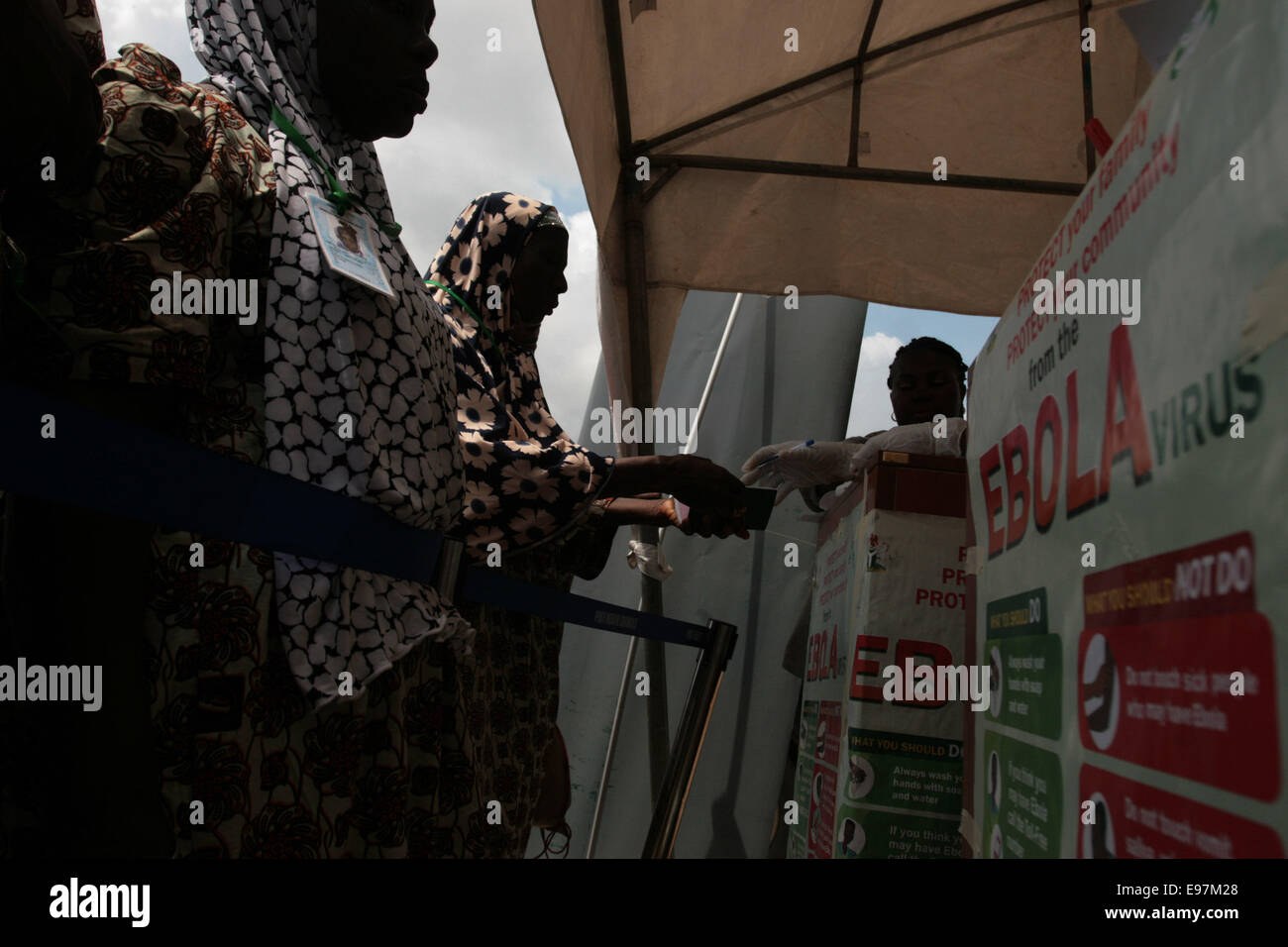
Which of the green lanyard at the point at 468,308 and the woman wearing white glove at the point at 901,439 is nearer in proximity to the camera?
the green lanyard at the point at 468,308

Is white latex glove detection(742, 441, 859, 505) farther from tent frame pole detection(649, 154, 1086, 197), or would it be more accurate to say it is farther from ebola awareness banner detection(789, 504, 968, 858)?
tent frame pole detection(649, 154, 1086, 197)

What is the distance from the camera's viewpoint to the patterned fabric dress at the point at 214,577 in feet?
1.83

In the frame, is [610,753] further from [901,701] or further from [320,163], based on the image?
[320,163]

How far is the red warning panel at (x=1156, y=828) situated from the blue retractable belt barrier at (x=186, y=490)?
1.78ft

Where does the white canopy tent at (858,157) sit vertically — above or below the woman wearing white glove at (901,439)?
above

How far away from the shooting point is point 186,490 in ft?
1.85

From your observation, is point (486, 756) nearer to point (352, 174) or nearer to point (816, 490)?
point (352, 174)

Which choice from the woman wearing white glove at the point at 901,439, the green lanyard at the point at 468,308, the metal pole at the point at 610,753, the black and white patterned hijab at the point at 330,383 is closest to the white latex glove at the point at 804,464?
the woman wearing white glove at the point at 901,439

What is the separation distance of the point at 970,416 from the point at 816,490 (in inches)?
49.5

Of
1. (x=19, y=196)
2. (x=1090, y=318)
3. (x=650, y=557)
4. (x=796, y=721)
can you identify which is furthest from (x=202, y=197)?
(x=796, y=721)

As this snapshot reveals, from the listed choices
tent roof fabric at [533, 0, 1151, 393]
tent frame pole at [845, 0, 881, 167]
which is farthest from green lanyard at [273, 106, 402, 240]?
tent frame pole at [845, 0, 881, 167]

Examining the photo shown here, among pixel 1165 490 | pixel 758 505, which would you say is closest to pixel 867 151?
pixel 758 505

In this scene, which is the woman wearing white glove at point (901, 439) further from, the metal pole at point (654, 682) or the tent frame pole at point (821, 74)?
the tent frame pole at point (821, 74)

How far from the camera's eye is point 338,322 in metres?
0.70
